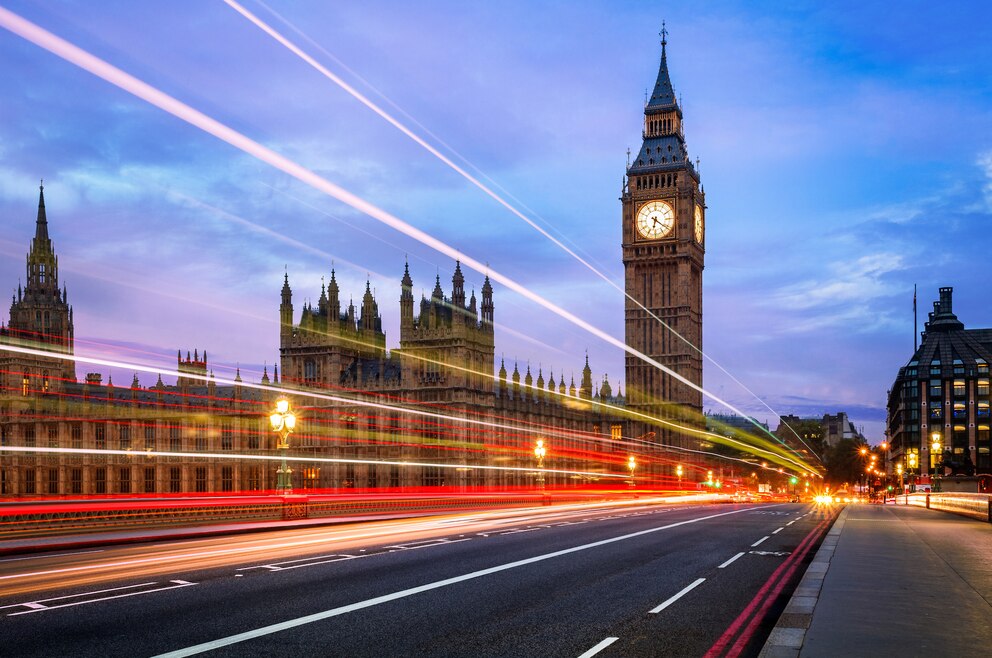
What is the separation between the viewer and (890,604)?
13312mm

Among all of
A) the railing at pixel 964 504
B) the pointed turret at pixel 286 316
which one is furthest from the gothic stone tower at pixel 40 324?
the railing at pixel 964 504

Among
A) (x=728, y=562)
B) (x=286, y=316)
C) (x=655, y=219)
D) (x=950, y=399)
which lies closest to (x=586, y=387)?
(x=655, y=219)

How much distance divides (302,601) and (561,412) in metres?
102

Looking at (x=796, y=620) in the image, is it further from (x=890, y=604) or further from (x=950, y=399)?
(x=950, y=399)

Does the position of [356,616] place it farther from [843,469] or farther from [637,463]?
[843,469]

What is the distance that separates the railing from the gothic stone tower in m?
92.4

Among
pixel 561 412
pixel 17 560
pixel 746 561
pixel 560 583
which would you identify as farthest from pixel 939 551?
pixel 561 412

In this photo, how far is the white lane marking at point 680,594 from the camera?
14.2 m

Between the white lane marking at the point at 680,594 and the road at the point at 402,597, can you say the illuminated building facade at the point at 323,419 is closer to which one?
the road at the point at 402,597

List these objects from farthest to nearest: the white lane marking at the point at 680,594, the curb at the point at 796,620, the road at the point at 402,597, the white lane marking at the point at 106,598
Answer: the white lane marking at the point at 680,594 → the white lane marking at the point at 106,598 → the road at the point at 402,597 → the curb at the point at 796,620

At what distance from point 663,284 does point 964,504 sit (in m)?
90.0

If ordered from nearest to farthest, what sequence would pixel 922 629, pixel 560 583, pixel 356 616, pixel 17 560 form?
pixel 922 629, pixel 356 616, pixel 560 583, pixel 17 560

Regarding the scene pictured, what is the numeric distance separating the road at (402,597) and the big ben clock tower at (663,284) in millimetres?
104212

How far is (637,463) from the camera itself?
4998 inches
